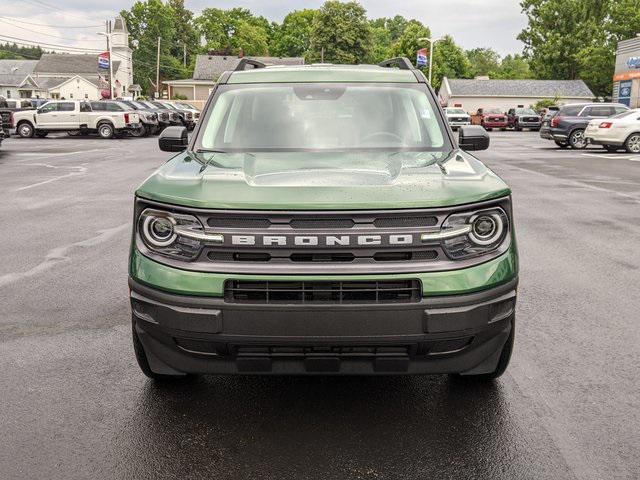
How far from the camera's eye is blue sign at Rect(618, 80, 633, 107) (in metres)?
53.9

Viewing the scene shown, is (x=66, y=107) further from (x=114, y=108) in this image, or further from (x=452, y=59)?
(x=452, y=59)

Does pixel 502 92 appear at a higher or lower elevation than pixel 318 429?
lower

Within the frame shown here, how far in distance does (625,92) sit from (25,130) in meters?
43.1

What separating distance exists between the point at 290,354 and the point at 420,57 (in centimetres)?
6821

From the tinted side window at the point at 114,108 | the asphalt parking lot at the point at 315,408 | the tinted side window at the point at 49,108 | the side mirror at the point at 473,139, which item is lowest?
the tinted side window at the point at 49,108

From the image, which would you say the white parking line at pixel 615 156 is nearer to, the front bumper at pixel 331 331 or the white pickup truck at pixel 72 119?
the white pickup truck at pixel 72 119

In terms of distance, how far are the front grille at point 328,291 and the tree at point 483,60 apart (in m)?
173

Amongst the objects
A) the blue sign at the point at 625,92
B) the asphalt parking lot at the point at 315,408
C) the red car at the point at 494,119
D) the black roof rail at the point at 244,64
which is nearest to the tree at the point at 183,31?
the red car at the point at 494,119

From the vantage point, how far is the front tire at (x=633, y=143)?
25.0 meters

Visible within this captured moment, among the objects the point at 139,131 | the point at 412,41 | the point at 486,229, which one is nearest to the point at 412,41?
the point at 412,41

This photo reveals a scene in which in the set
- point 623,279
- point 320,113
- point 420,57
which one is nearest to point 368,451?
point 320,113

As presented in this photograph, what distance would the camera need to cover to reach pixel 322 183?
3.32 m

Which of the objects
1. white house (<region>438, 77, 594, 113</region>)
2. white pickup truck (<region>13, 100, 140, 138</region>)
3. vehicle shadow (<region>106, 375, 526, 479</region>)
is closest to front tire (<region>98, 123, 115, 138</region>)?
white pickup truck (<region>13, 100, 140, 138</region>)

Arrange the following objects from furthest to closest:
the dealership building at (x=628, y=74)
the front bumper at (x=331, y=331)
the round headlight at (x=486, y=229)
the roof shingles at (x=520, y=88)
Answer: the roof shingles at (x=520, y=88), the dealership building at (x=628, y=74), the round headlight at (x=486, y=229), the front bumper at (x=331, y=331)
